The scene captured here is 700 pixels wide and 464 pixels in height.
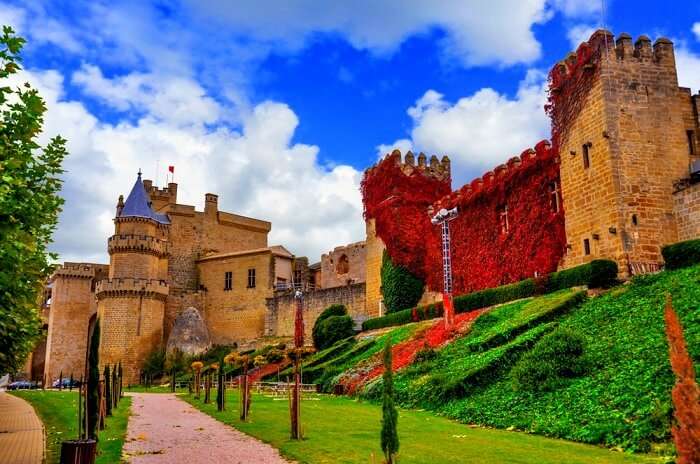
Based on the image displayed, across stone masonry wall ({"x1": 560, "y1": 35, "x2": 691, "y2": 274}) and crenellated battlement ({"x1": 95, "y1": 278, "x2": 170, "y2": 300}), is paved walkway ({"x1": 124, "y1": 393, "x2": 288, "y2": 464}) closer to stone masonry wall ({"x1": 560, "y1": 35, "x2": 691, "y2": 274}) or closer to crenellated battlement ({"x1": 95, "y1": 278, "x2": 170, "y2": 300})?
stone masonry wall ({"x1": 560, "y1": 35, "x2": 691, "y2": 274})

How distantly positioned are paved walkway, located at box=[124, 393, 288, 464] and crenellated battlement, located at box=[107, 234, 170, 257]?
3249 centimetres

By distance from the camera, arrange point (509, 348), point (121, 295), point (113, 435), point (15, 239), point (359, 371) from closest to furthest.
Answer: point (15, 239)
point (113, 435)
point (509, 348)
point (359, 371)
point (121, 295)

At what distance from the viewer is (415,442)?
11.5m

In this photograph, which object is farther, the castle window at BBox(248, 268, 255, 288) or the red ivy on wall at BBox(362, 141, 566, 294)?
the castle window at BBox(248, 268, 255, 288)

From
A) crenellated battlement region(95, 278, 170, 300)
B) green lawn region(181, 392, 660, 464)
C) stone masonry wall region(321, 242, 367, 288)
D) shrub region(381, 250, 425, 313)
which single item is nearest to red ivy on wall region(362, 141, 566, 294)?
shrub region(381, 250, 425, 313)

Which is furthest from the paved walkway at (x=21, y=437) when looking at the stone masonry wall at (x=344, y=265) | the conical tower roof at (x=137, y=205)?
the stone masonry wall at (x=344, y=265)

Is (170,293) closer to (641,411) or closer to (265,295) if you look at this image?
(265,295)

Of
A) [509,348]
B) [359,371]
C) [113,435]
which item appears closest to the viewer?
[113,435]

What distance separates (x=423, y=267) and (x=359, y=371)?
12.1 m

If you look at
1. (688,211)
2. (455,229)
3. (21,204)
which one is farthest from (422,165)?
(21,204)

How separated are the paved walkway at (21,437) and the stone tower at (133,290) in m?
24.8

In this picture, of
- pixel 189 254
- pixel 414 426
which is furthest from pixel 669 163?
pixel 189 254

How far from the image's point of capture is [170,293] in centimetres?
5175

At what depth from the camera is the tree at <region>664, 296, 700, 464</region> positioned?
5.51m
